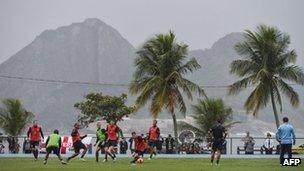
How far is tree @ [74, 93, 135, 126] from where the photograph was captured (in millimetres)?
81875

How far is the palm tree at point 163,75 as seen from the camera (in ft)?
181

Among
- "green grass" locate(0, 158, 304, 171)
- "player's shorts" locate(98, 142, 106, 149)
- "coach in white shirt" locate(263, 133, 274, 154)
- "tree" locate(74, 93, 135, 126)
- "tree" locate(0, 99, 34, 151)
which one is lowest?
"green grass" locate(0, 158, 304, 171)

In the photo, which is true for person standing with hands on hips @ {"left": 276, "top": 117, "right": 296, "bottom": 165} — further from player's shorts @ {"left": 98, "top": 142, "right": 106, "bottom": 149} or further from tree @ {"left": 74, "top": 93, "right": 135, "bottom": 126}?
tree @ {"left": 74, "top": 93, "right": 135, "bottom": 126}

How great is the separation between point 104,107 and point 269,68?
32480mm

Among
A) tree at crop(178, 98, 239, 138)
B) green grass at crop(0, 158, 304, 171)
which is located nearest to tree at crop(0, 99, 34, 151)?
tree at crop(178, 98, 239, 138)

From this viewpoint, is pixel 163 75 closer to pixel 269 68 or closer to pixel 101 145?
pixel 269 68

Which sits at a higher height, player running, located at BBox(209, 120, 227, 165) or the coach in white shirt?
the coach in white shirt

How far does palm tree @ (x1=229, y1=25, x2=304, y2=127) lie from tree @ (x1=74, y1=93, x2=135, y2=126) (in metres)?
29.0

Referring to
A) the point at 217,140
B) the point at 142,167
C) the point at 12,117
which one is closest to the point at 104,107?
the point at 12,117

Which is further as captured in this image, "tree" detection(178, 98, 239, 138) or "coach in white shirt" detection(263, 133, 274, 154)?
"tree" detection(178, 98, 239, 138)

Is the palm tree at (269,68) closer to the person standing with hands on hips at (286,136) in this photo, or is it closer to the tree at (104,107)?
the person standing with hands on hips at (286,136)

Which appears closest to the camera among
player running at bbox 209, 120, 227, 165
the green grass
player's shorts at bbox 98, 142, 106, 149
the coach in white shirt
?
the green grass

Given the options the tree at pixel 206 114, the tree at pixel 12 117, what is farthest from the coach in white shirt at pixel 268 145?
the tree at pixel 12 117

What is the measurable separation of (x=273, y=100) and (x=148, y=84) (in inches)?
397
